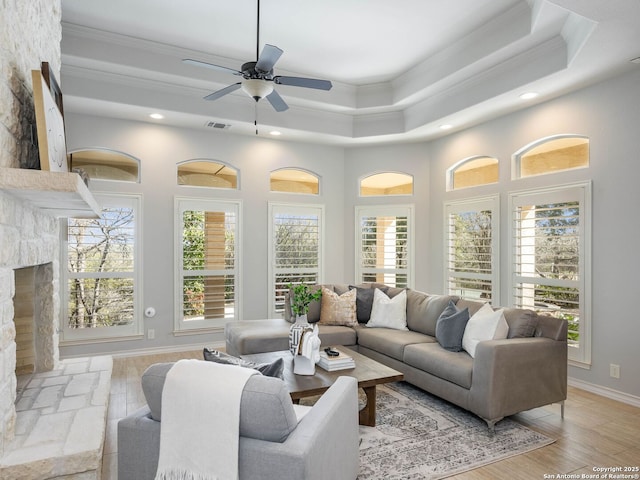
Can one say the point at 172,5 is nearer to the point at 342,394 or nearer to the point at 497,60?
the point at 497,60

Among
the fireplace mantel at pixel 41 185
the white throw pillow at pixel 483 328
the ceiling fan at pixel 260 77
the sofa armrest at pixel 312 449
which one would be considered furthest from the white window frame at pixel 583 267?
the fireplace mantel at pixel 41 185

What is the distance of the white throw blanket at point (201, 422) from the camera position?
5.32 feet

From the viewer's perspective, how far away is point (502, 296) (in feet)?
16.3

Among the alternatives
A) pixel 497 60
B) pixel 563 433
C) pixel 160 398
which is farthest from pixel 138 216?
pixel 563 433

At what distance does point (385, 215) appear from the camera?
642 cm

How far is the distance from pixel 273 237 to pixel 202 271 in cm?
111

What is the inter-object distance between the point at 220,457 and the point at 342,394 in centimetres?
72

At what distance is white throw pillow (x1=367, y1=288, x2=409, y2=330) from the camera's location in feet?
15.2

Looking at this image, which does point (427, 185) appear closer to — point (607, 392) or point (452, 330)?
point (452, 330)

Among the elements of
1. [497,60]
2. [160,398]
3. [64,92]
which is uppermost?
[497,60]

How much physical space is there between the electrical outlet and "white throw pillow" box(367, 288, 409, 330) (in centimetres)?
192

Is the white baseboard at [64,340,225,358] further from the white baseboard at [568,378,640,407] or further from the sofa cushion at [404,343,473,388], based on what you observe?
the white baseboard at [568,378,640,407]

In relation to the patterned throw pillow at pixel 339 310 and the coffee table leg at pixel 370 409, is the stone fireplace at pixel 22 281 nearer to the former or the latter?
the coffee table leg at pixel 370 409

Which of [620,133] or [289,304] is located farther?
[289,304]
